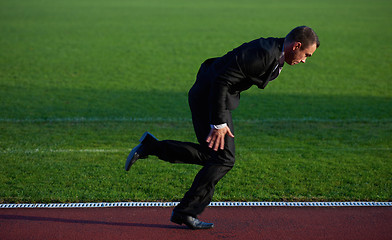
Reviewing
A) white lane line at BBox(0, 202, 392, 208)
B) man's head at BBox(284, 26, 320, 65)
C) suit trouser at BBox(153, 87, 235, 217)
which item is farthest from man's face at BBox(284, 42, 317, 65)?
white lane line at BBox(0, 202, 392, 208)

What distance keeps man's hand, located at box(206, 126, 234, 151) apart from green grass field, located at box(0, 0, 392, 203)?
143 cm

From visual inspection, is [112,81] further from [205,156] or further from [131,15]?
[131,15]

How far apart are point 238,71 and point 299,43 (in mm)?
554

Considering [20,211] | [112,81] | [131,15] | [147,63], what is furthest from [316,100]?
[131,15]

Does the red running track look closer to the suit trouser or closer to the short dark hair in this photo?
the suit trouser

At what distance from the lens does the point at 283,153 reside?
7027 millimetres

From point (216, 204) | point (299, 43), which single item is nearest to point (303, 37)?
point (299, 43)

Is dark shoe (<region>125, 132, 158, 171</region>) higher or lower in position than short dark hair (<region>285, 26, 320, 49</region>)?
lower

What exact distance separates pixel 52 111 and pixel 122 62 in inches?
272

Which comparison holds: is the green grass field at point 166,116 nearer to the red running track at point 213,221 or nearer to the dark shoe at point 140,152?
the red running track at point 213,221

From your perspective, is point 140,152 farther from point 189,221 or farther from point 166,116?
point 166,116

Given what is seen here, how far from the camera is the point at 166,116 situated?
9.48 meters

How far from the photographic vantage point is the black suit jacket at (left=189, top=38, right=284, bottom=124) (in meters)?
3.74

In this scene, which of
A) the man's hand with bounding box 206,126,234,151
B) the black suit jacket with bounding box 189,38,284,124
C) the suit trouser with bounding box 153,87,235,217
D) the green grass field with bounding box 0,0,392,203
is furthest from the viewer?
the green grass field with bounding box 0,0,392,203
